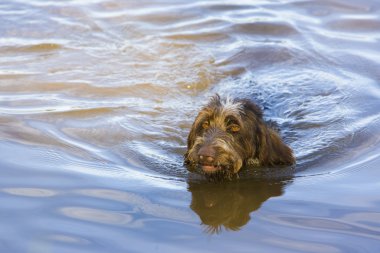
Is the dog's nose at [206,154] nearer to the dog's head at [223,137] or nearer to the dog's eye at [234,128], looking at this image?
the dog's head at [223,137]

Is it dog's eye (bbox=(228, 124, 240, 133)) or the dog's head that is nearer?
the dog's head

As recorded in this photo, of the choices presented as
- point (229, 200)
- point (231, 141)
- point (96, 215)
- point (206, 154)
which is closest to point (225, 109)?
point (231, 141)

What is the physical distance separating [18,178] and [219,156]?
176 cm

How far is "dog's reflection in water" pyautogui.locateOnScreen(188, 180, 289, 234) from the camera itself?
18.4ft

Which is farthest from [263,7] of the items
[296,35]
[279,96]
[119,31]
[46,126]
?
[46,126]

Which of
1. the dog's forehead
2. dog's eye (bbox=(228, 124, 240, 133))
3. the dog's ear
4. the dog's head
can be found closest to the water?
the dog's ear

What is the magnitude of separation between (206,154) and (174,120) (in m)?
2.34

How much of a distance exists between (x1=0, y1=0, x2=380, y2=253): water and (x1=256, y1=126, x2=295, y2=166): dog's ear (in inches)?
5.2

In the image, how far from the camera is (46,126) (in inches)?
300

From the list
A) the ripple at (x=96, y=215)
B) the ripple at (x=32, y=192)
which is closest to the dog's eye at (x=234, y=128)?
the ripple at (x=96, y=215)

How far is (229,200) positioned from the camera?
20.2ft

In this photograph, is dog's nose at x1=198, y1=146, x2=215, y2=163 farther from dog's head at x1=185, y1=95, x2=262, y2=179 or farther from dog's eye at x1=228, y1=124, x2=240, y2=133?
dog's eye at x1=228, y1=124, x2=240, y2=133

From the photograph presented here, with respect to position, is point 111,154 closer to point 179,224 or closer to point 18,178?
point 18,178

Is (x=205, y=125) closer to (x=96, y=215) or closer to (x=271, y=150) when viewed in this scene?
(x=271, y=150)
